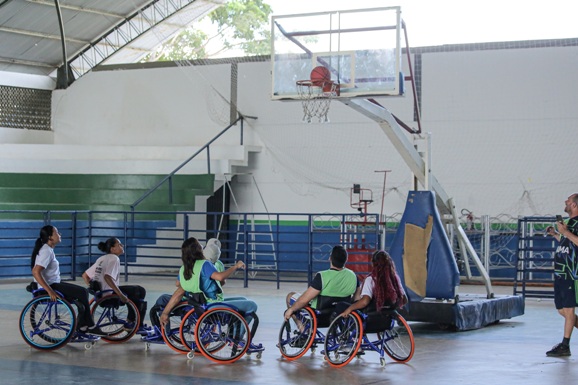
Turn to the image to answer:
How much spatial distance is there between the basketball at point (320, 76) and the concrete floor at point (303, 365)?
3.17 meters

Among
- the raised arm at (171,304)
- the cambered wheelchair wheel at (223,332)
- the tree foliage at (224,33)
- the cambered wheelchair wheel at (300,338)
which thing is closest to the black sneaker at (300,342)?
the cambered wheelchair wheel at (300,338)

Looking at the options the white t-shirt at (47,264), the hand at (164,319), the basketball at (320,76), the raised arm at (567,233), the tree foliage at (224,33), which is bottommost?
the hand at (164,319)

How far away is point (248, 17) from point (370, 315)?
30200 millimetres

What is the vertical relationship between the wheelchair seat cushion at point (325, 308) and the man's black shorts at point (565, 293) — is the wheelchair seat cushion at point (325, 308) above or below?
below

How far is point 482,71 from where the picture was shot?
18766 millimetres

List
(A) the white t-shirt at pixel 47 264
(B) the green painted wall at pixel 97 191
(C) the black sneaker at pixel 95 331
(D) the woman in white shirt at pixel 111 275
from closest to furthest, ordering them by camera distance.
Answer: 1. (A) the white t-shirt at pixel 47 264
2. (C) the black sneaker at pixel 95 331
3. (D) the woman in white shirt at pixel 111 275
4. (B) the green painted wall at pixel 97 191

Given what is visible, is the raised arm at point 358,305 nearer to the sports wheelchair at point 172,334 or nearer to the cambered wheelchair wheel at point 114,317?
the sports wheelchair at point 172,334

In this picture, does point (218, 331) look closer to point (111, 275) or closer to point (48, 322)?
point (111, 275)

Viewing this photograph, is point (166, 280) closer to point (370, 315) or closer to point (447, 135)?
point (447, 135)

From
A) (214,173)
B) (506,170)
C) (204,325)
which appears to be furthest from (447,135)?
(204,325)

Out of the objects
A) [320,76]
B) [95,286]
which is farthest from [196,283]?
[320,76]

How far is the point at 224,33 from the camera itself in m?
37.6

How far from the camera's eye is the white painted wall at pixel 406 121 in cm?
1820

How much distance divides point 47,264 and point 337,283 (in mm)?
2906
